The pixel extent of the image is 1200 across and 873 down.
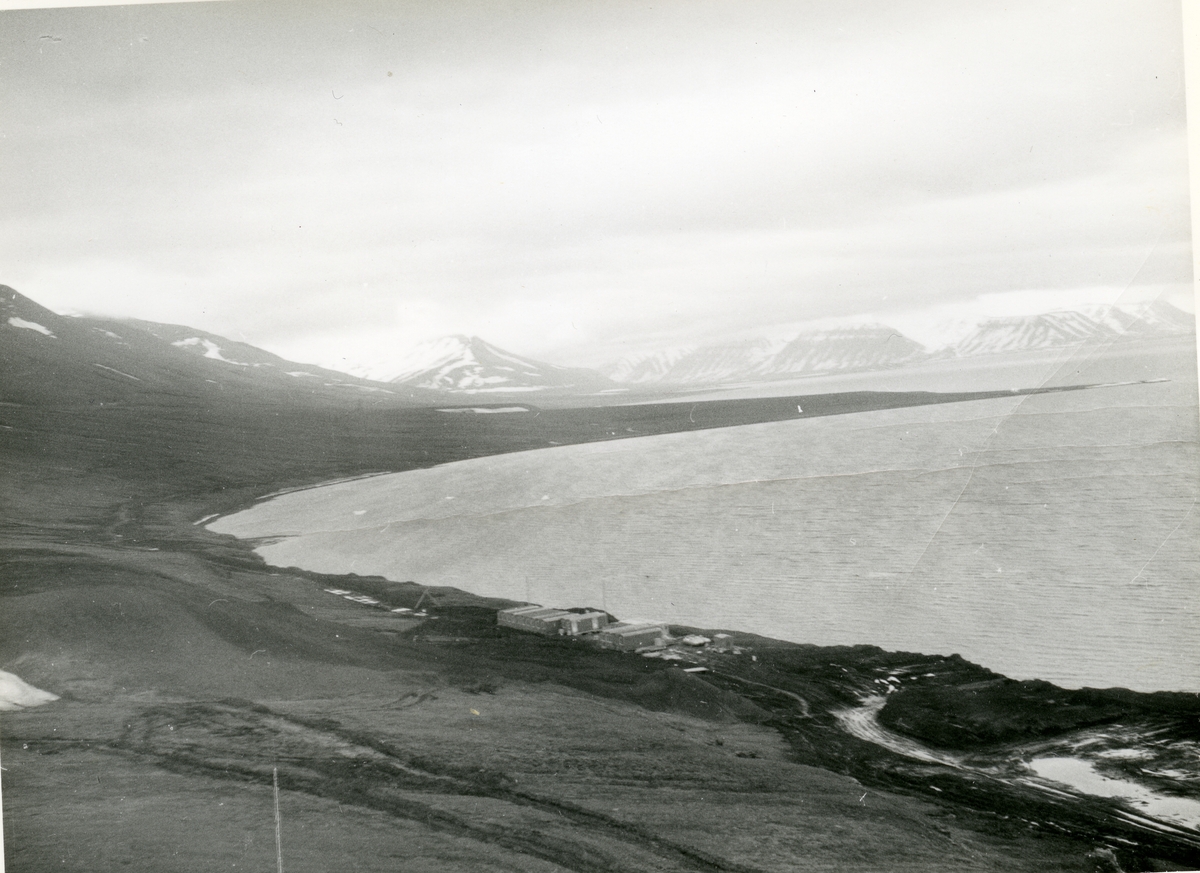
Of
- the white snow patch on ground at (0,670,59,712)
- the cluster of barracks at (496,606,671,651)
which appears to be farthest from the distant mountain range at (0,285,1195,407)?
the white snow patch on ground at (0,670,59,712)

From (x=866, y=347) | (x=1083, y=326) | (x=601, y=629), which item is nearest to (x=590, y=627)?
(x=601, y=629)

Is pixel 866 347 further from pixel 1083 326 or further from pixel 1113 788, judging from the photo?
pixel 1113 788

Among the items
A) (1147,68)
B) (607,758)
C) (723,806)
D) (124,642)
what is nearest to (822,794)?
(723,806)

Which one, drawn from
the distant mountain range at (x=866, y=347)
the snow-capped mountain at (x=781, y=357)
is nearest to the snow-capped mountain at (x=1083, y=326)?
the distant mountain range at (x=866, y=347)

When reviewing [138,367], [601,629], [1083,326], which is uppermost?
[1083,326]

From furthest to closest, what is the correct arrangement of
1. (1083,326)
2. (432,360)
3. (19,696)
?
(432,360) < (1083,326) < (19,696)

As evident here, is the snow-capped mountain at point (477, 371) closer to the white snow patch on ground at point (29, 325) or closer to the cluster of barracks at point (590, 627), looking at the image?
the cluster of barracks at point (590, 627)
